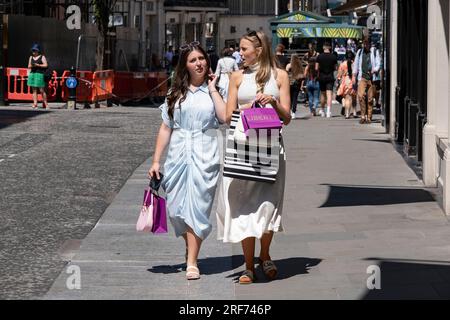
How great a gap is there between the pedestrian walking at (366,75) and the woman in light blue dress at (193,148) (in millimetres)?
17577

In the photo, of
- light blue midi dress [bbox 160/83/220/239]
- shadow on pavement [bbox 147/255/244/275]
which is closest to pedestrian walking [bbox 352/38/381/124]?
shadow on pavement [bbox 147/255/244/275]

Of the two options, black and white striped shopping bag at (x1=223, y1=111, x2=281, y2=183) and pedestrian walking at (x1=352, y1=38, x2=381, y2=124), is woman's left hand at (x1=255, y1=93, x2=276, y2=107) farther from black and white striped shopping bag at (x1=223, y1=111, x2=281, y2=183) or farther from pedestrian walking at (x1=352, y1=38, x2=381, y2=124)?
pedestrian walking at (x1=352, y1=38, x2=381, y2=124)

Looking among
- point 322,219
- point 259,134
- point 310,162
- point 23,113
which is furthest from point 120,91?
point 259,134

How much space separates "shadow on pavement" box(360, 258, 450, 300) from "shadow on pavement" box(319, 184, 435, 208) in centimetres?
366

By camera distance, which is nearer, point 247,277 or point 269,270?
point 247,277

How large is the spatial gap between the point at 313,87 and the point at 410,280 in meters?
21.9

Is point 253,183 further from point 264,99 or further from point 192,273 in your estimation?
point 192,273

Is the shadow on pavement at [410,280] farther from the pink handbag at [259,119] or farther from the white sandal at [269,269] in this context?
the pink handbag at [259,119]

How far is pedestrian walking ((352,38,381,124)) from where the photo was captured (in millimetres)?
26750

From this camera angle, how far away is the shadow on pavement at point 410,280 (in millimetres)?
8431

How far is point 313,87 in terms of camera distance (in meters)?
30.7

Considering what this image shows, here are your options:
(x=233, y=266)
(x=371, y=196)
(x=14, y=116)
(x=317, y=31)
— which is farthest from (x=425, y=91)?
(x=317, y=31)
